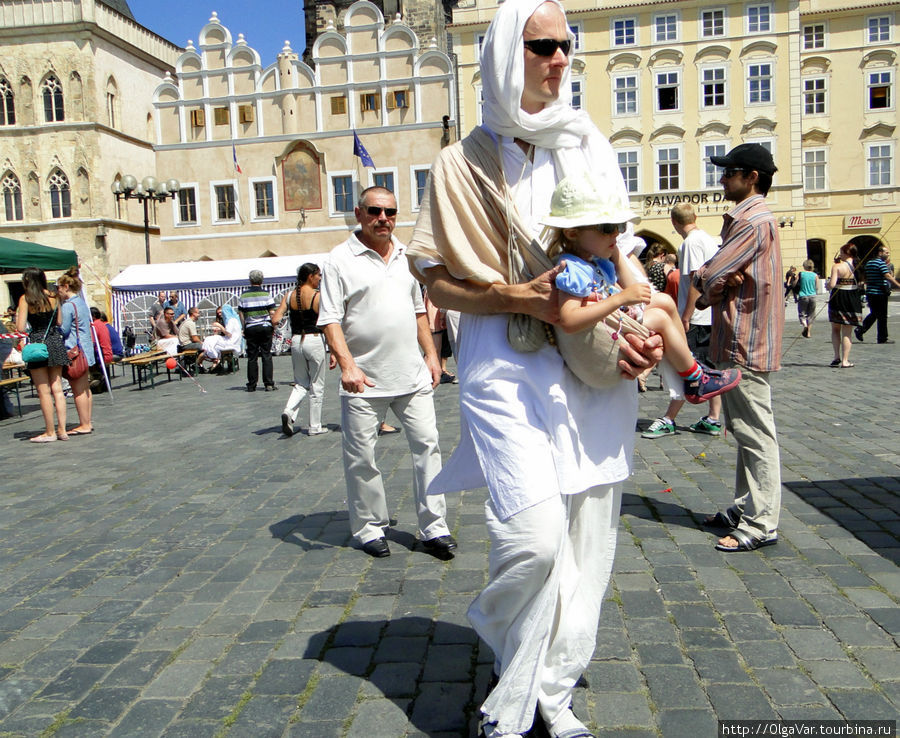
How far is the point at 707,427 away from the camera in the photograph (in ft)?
26.5

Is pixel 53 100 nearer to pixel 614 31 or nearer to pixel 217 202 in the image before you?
pixel 217 202

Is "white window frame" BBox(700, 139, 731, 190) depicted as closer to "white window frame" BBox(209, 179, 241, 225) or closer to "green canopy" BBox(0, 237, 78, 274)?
"white window frame" BBox(209, 179, 241, 225)

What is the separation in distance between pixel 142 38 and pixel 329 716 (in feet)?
162

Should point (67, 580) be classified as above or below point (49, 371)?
below

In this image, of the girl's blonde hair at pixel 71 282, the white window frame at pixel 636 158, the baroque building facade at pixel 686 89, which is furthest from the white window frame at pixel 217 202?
the girl's blonde hair at pixel 71 282

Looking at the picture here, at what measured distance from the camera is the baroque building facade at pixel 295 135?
3944 cm

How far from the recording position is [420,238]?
2.63 metres

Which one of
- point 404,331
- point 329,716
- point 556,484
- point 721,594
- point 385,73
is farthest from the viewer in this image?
point 385,73

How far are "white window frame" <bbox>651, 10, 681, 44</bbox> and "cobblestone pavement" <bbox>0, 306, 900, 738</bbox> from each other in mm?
38622

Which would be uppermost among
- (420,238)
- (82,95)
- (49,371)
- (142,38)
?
(142,38)

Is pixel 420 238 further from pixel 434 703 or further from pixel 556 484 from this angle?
pixel 434 703

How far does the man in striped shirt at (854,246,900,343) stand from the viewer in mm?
16281

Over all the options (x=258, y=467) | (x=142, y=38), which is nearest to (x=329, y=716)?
(x=258, y=467)

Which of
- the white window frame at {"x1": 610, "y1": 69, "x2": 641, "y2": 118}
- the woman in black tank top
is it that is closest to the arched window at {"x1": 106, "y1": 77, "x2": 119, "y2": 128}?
the white window frame at {"x1": 610, "y1": 69, "x2": 641, "y2": 118}
